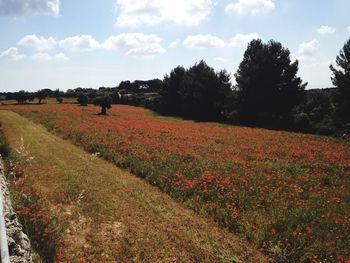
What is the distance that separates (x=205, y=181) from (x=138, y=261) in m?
5.66

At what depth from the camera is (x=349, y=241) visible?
703cm

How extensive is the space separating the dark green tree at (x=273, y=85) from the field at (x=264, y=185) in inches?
868

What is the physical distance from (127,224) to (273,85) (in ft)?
131

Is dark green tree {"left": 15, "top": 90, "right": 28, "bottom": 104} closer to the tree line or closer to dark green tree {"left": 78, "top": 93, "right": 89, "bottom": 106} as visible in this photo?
dark green tree {"left": 78, "top": 93, "right": 89, "bottom": 106}

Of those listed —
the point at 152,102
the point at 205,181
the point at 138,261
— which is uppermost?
the point at 152,102

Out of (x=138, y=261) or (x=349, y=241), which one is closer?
(x=138, y=261)

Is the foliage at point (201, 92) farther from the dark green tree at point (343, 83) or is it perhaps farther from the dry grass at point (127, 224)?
the dry grass at point (127, 224)

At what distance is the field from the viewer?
23.7 ft

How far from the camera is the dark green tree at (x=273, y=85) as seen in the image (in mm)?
41562

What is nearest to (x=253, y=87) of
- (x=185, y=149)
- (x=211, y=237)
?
(x=185, y=149)

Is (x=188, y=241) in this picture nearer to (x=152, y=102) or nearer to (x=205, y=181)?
(x=205, y=181)

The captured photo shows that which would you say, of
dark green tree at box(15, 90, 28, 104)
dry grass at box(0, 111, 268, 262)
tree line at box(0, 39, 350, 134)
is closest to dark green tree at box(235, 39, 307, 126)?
tree line at box(0, 39, 350, 134)

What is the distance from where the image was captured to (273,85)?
4191 centimetres

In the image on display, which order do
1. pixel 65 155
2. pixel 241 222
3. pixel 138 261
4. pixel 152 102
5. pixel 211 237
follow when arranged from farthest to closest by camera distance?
1. pixel 152 102
2. pixel 65 155
3. pixel 241 222
4. pixel 211 237
5. pixel 138 261
